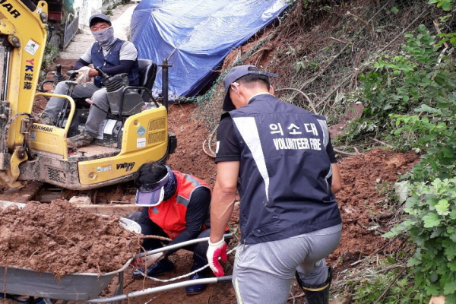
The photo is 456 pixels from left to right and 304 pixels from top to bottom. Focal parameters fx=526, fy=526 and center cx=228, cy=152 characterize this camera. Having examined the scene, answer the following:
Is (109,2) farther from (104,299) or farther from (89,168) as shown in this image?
(104,299)

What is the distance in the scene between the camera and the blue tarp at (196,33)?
1128 cm

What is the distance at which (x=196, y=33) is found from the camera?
12.2 meters

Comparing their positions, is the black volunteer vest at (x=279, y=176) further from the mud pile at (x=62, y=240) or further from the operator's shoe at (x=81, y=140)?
the operator's shoe at (x=81, y=140)

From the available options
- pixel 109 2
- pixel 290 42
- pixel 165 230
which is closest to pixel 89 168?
pixel 165 230

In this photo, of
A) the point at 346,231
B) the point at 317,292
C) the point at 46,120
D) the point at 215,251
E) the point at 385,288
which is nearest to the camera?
the point at 215,251

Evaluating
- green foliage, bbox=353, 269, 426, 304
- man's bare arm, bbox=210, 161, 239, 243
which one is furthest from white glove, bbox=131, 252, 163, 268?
green foliage, bbox=353, 269, 426, 304

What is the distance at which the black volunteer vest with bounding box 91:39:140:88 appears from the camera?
7.01 meters

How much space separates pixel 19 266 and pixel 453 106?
2.97 metres

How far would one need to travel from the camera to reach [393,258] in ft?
14.0

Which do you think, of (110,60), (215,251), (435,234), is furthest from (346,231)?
(110,60)

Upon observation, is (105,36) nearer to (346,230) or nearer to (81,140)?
(81,140)

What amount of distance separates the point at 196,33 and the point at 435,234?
9.90 metres

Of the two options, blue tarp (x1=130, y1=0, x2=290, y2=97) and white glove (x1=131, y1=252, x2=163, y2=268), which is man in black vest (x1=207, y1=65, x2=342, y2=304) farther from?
blue tarp (x1=130, y1=0, x2=290, y2=97)

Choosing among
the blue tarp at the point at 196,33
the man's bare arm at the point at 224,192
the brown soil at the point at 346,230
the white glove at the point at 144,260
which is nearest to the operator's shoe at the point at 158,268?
the brown soil at the point at 346,230
